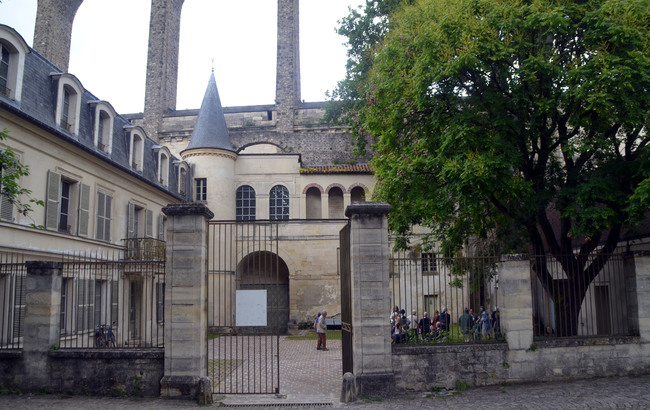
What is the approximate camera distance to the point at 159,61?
41.8 metres

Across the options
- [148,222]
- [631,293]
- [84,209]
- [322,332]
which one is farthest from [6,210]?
[631,293]

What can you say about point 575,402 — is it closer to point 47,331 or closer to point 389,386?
point 389,386

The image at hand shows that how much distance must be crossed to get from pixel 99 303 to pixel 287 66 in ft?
87.9

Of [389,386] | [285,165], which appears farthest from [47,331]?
[285,165]

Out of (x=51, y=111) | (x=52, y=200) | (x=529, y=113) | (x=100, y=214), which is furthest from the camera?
(x=100, y=214)

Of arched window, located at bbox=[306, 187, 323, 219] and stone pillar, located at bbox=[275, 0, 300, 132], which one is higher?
stone pillar, located at bbox=[275, 0, 300, 132]

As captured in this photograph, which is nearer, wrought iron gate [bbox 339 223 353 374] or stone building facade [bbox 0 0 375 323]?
wrought iron gate [bbox 339 223 353 374]

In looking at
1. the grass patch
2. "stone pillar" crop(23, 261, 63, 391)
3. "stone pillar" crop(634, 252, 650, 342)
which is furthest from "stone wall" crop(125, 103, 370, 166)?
"stone pillar" crop(23, 261, 63, 391)

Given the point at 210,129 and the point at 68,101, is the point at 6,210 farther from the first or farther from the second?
the point at 210,129

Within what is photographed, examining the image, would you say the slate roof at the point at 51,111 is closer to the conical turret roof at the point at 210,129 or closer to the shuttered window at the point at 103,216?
the shuttered window at the point at 103,216

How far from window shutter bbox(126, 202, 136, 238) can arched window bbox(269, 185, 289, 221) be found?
437 inches

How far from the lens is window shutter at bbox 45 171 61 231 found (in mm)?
15500

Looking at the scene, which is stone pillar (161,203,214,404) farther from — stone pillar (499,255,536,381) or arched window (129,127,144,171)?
arched window (129,127,144,171)

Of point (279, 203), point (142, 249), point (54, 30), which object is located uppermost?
point (54, 30)
